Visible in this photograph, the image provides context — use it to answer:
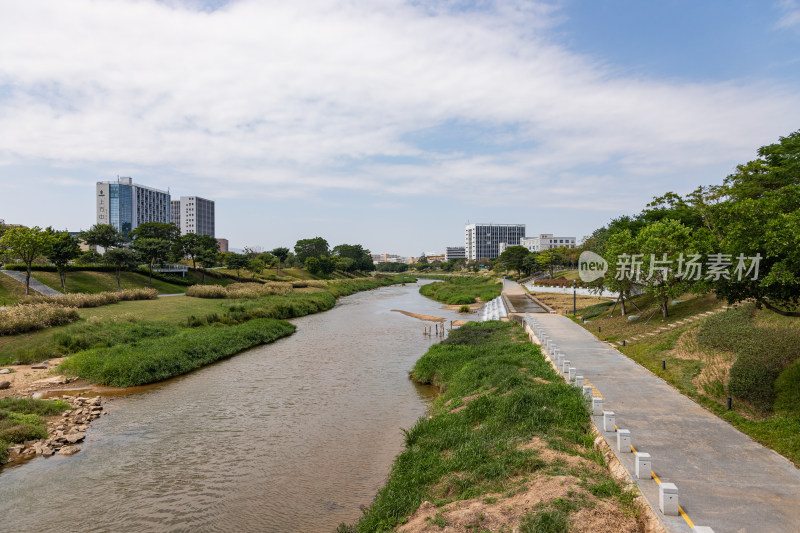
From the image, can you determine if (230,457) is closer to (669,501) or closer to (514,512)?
(514,512)

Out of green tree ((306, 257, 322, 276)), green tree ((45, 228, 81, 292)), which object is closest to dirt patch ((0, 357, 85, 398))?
green tree ((45, 228, 81, 292))

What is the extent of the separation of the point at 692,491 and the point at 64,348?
29.6 m

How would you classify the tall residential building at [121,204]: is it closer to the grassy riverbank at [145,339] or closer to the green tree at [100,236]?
the green tree at [100,236]

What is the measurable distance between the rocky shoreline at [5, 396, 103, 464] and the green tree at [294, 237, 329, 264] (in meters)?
110

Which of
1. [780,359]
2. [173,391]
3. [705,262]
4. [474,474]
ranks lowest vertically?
[173,391]

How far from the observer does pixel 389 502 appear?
9914mm

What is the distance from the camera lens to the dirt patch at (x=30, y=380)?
1964 centimetres

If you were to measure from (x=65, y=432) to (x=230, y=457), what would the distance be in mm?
6469

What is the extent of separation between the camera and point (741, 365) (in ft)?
45.0

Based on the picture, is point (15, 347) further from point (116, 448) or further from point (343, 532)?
point (343, 532)

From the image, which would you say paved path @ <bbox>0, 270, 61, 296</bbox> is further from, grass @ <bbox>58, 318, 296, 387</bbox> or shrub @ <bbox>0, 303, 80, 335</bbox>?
grass @ <bbox>58, 318, 296, 387</bbox>

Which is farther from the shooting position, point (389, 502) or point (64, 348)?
point (64, 348)

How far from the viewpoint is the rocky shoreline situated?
14070 millimetres

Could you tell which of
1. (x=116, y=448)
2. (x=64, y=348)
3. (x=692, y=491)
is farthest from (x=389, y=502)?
(x=64, y=348)
